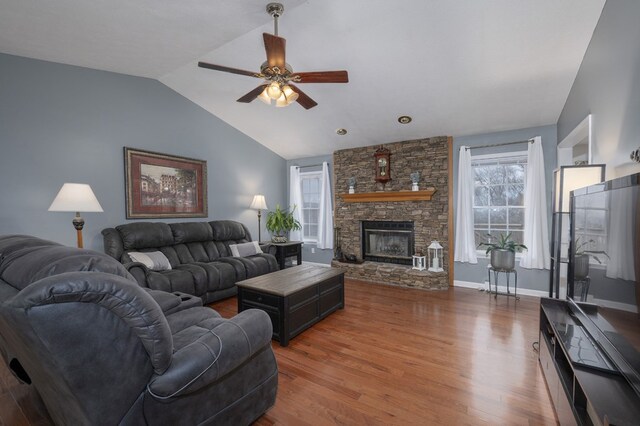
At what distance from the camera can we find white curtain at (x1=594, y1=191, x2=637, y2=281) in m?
1.25

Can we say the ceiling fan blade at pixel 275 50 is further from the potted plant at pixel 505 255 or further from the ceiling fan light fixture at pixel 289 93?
the potted plant at pixel 505 255

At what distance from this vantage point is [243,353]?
1482 millimetres

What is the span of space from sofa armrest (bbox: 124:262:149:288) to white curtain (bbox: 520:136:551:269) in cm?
507

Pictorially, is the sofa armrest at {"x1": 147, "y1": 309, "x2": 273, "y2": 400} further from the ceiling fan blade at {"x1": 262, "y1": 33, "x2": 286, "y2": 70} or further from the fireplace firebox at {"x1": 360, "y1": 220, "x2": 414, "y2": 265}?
the fireplace firebox at {"x1": 360, "y1": 220, "x2": 414, "y2": 265}

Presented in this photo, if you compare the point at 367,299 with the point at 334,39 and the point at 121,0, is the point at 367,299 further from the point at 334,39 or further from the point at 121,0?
the point at 121,0

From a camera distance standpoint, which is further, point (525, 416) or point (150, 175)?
point (150, 175)

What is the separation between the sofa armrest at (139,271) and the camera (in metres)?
3.17

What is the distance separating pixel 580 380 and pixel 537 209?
10.9 ft

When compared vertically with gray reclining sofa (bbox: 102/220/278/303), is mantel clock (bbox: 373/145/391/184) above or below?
above

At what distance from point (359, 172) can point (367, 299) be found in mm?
2556

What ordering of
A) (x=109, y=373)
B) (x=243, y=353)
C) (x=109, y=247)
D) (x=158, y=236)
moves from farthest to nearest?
(x=158, y=236) → (x=109, y=247) → (x=243, y=353) → (x=109, y=373)

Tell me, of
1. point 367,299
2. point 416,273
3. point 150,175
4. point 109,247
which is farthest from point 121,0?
point 416,273

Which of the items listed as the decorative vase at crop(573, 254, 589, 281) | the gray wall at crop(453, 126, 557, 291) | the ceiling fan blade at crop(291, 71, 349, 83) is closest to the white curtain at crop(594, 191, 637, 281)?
the decorative vase at crop(573, 254, 589, 281)

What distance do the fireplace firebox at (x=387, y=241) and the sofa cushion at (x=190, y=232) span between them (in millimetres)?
2851
